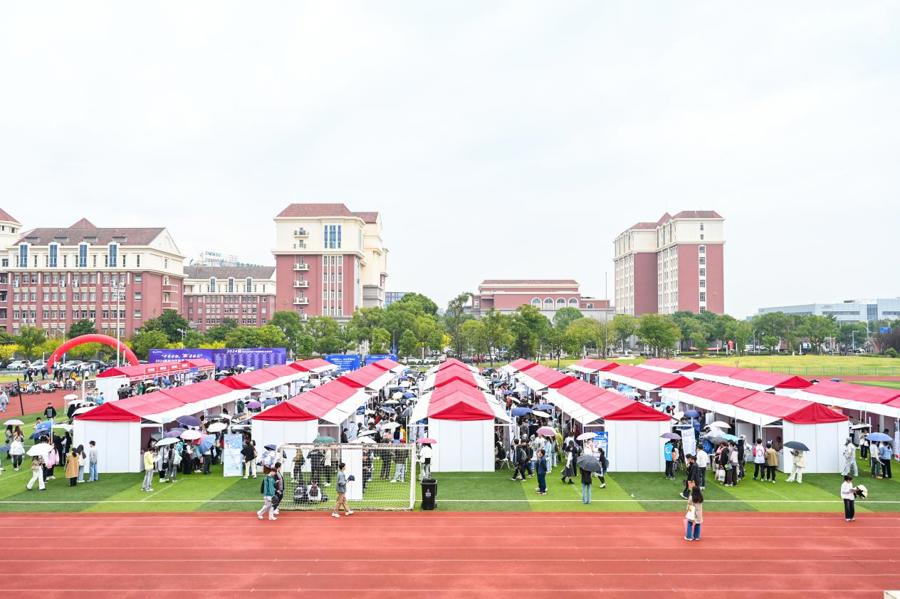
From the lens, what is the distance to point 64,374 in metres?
54.1

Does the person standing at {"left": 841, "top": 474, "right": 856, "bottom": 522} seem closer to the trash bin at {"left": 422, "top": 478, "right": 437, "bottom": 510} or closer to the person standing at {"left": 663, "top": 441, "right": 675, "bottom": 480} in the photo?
the person standing at {"left": 663, "top": 441, "right": 675, "bottom": 480}

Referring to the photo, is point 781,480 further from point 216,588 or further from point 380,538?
point 216,588

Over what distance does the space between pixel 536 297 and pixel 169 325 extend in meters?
82.9

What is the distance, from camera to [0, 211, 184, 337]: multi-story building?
305ft

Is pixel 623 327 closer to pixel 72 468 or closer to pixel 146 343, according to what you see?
pixel 146 343

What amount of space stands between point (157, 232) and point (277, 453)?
8929 centimetres

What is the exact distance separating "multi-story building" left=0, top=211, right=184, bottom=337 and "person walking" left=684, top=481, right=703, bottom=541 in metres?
95.0

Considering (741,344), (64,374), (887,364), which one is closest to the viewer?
(64,374)

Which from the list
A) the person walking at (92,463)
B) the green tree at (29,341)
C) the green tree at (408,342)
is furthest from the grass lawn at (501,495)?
the green tree at (408,342)

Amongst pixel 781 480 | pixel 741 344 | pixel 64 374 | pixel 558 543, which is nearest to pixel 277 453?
pixel 558 543

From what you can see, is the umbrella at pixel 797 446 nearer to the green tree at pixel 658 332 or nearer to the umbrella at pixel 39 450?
the umbrella at pixel 39 450

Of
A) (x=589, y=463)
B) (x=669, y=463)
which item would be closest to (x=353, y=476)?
(x=589, y=463)

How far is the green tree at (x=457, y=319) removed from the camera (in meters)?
94.1

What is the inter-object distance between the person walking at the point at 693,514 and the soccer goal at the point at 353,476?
20.6 ft
